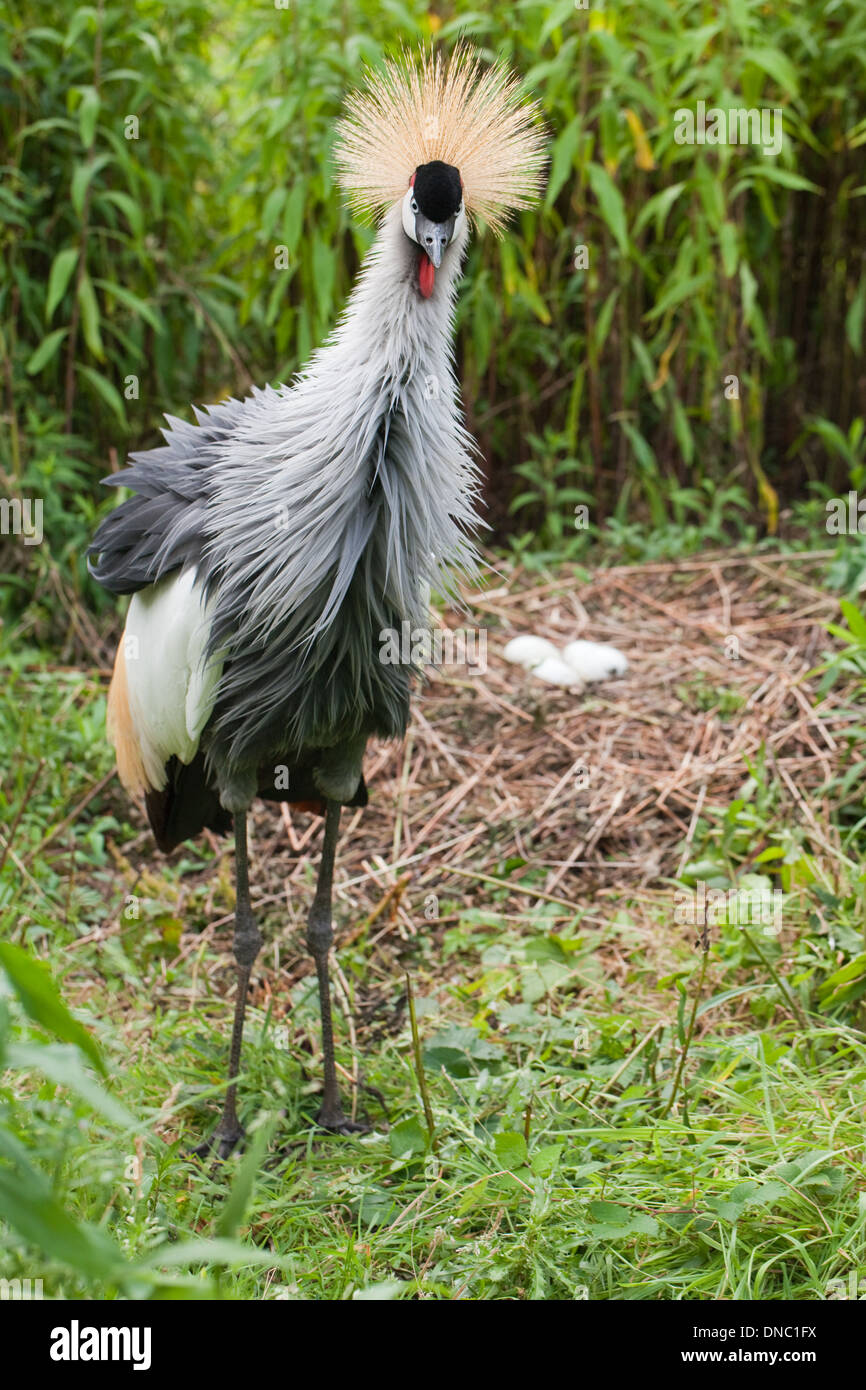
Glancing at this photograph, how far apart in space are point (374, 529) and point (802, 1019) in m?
1.37

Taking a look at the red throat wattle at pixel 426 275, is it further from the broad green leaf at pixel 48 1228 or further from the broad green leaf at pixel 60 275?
the broad green leaf at pixel 60 275

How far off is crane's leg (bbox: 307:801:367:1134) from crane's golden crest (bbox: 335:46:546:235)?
52.1 inches

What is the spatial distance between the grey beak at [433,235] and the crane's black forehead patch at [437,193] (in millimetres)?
10

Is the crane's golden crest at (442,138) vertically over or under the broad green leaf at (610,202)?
under

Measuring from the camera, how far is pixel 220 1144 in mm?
2582

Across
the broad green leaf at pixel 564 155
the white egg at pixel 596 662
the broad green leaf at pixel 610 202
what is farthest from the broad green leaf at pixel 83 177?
the white egg at pixel 596 662

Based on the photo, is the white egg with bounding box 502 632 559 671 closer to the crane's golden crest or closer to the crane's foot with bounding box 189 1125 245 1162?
the crane's golden crest

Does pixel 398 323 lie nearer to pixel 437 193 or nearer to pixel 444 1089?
pixel 437 193

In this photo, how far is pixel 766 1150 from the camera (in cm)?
215

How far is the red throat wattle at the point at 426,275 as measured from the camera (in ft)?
7.66

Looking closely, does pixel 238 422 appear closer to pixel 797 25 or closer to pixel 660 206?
pixel 660 206

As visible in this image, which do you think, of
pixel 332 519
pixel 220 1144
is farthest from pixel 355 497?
pixel 220 1144

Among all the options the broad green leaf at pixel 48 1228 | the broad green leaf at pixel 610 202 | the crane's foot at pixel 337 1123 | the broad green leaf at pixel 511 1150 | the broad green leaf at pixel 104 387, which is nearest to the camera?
the broad green leaf at pixel 48 1228

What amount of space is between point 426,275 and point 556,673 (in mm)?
1913
